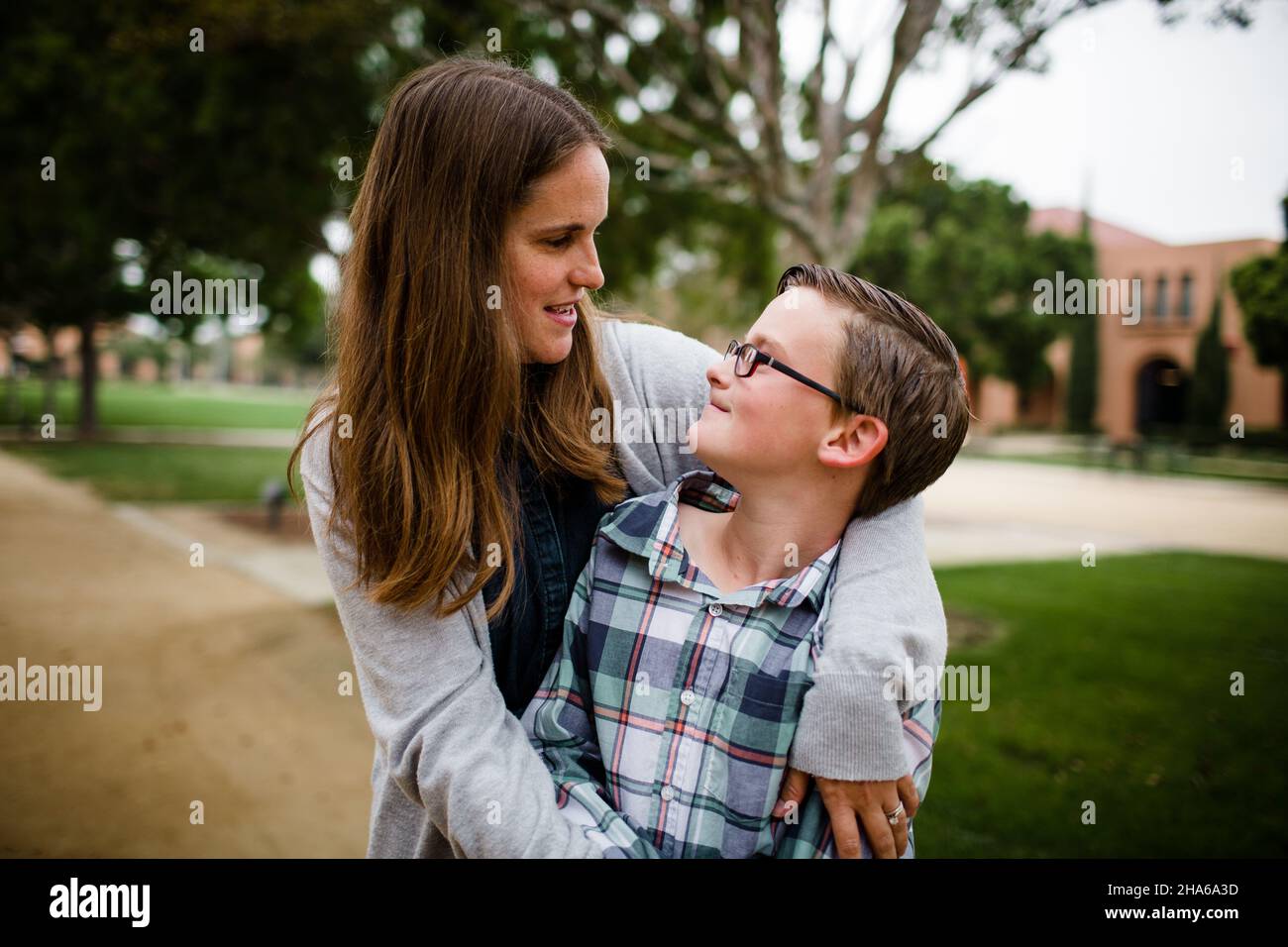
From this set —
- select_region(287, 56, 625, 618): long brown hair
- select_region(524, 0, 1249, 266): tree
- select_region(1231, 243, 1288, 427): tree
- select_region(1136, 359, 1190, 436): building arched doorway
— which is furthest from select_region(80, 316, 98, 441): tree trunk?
select_region(1136, 359, 1190, 436): building arched doorway

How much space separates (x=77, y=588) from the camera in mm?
8023

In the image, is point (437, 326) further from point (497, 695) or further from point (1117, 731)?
point (1117, 731)

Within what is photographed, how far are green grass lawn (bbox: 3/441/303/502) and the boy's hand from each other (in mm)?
12958

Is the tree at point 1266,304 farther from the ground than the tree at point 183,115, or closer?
closer

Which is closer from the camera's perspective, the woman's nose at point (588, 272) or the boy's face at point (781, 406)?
the boy's face at point (781, 406)

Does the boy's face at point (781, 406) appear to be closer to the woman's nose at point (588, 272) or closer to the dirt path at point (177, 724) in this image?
the woman's nose at point (588, 272)

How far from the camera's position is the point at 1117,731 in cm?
531

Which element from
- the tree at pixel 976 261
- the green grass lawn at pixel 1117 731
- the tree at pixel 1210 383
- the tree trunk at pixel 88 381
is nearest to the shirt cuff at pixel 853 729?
the green grass lawn at pixel 1117 731

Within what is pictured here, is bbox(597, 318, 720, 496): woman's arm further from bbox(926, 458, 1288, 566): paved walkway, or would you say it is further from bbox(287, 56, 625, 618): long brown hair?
bbox(926, 458, 1288, 566): paved walkway

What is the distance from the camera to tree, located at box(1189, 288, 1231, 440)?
74.9ft

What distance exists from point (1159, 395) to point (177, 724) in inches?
1387

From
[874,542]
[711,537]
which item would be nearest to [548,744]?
[711,537]

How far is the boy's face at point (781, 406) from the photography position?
1.76 meters

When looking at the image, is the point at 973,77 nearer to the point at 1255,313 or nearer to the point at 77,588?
the point at 1255,313
